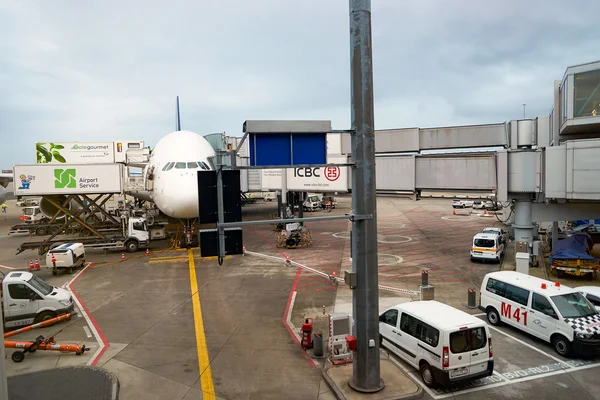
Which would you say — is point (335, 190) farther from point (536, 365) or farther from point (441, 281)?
point (536, 365)

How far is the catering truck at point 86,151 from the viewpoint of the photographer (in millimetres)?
61406

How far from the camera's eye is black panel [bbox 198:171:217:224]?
9.96m

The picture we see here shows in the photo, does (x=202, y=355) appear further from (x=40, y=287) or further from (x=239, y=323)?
(x=40, y=287)

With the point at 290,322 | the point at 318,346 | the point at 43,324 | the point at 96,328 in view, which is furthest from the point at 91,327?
the point at 318,346

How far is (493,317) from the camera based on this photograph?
15625 millimetres

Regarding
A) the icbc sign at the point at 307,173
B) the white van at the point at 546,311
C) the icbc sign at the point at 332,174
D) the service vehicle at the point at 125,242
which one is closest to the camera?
the white van at the point at 546,311

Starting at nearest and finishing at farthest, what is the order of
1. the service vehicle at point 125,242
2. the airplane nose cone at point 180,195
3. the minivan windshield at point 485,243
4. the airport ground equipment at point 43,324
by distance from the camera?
the airport ground equipment at point 43,324 → the minivan windshield at point 485,243 → the airplane nose cone at point 180,195 → the service vehicle at point 125,242

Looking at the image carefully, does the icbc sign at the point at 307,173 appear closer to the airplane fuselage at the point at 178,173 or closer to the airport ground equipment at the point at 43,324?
the airplane fuselage at the point at 178,173

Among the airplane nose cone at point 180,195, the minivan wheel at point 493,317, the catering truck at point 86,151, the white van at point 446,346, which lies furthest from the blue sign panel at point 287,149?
the catering truck at point 86,151

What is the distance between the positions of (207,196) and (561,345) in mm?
11996

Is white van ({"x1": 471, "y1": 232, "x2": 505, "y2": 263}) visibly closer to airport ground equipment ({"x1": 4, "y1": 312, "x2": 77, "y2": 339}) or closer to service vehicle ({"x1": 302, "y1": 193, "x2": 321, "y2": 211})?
airport ground equipment ({"x1": 4, "y1": 312, "x2": 77, "y2": 339})

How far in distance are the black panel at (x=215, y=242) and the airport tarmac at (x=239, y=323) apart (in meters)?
3.92

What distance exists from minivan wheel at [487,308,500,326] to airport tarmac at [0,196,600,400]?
473mm

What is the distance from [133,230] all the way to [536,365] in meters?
28.2
